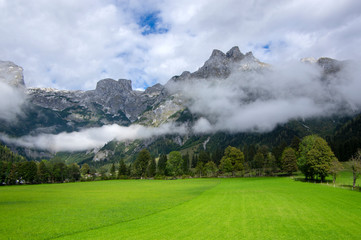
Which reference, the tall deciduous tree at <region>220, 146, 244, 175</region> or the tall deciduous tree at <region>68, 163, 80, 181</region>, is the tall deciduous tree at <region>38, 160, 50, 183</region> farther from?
the tall deciduous tree at <region>220, 146, 244, 175</region>

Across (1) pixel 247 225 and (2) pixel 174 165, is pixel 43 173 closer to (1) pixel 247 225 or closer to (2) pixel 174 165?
(2) pixel 174 165

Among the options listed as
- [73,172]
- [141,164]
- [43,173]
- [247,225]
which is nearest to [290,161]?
[141,164]

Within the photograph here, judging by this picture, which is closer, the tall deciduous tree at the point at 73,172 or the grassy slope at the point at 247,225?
the grassy slope at the point at 247,225

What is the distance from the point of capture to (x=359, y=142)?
398ft

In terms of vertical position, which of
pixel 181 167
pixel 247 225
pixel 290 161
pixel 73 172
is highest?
pixel 247 225

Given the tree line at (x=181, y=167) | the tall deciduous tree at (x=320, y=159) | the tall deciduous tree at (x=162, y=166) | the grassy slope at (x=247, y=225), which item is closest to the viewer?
the grassy slope at (x=247, y=225)

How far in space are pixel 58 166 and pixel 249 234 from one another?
149 meters

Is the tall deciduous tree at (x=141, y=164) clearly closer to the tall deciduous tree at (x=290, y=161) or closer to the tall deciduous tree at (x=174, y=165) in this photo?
the tall deciduous tree at (x=174, y=165)

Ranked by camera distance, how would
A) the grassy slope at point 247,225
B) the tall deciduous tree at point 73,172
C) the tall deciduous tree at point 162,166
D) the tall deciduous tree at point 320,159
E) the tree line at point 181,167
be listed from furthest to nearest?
the tall deciduous tree at point 73,172 → the tall deciduous tree at point 162,166 → the tree line at point 181,167 → the tall deciduous tree at point 320,159 → the grassy slope at point 247,225

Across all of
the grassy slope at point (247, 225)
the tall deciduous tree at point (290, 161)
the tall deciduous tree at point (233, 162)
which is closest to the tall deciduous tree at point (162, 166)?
the tall deciduous tree at point (233, 162)

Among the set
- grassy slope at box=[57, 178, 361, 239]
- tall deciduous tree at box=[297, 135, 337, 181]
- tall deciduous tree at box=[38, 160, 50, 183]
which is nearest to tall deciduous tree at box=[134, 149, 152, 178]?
tall deciduous tree at box=[38, 160, 50, 183]

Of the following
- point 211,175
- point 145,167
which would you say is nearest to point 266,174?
point 211,175

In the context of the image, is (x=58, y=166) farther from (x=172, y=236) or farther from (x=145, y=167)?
(x=172, y=236)

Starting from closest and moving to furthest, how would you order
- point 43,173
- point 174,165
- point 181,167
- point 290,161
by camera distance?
point 290,161
point 43,173
point 174,165
point 181,167
